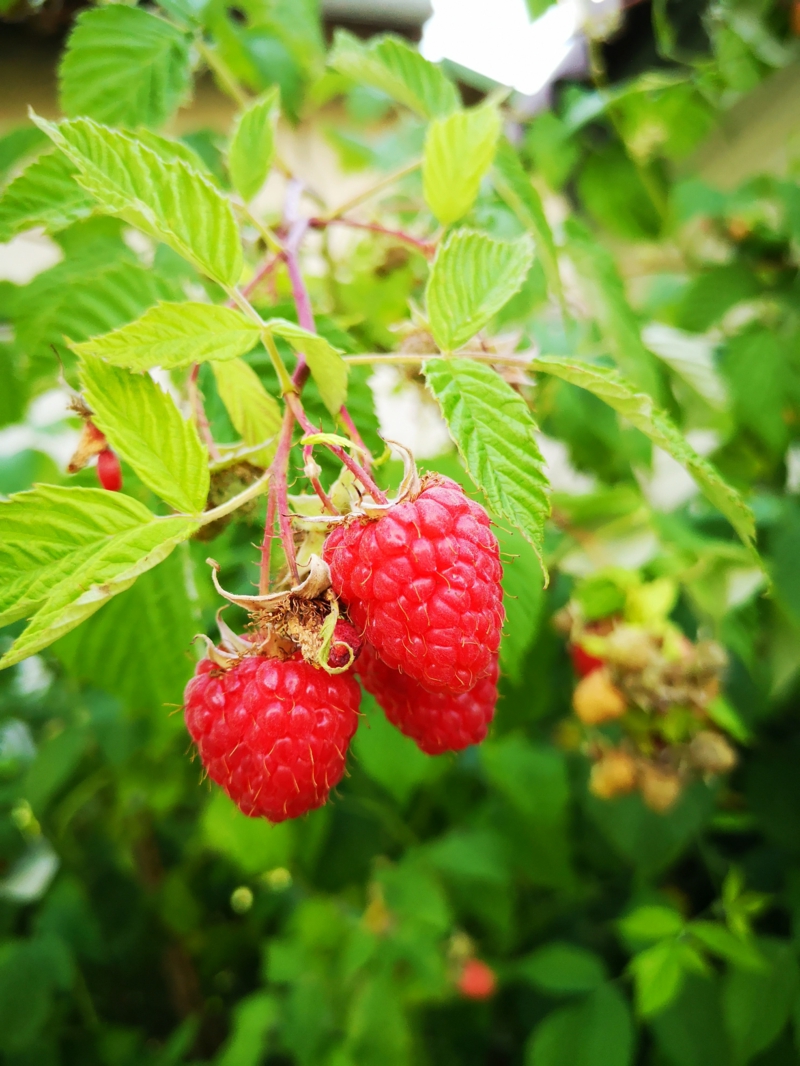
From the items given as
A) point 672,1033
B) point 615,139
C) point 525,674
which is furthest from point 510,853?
point 615,139

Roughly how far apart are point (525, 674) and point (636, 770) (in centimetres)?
20

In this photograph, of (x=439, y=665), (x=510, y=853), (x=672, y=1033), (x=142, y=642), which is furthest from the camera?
(x=510, y=853)

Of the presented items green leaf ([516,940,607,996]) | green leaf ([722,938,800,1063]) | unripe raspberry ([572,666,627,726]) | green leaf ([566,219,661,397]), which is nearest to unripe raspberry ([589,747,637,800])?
unripe raspberry ([572,666,627,726])

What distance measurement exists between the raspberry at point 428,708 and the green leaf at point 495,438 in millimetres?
92

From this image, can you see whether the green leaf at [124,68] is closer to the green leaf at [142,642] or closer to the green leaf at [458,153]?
the green leaf at [458,153]

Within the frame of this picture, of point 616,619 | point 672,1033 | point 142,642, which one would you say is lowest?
point 672,1033

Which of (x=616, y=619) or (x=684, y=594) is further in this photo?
(x=684, y=594)

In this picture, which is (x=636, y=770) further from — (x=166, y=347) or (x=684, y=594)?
(x=166, y=347)

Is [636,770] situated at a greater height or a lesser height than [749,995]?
greater

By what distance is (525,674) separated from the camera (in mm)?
784

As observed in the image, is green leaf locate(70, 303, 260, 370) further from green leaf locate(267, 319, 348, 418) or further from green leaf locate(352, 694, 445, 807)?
green leaf locate(352, 694, 445, 807)

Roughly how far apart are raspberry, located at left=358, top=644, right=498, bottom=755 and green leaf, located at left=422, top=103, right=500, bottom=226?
13.4 inches

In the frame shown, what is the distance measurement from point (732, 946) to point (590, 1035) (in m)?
0.32

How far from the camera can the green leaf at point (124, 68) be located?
647 millimetres
